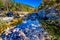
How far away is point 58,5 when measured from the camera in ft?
9.09

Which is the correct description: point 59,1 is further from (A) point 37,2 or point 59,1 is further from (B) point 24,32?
(B) point 24,32

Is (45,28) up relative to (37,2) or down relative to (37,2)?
down

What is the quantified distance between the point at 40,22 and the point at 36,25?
12 centimetres

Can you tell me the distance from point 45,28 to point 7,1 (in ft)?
3.53

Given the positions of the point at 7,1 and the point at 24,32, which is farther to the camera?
the point at 7,1

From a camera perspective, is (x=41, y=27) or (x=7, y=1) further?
A: (x=7, y=1)

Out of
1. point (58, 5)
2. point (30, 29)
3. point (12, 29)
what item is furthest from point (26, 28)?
point (58, 5)

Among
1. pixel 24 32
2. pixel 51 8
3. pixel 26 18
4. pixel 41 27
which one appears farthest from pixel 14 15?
pixel 51 8

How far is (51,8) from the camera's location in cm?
278

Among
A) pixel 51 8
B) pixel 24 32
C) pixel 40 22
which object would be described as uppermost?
pixel 51 8

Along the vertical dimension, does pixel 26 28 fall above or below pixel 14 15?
below

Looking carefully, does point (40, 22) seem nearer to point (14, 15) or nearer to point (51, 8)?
point (51, 8)

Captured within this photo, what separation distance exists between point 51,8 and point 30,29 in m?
0.67

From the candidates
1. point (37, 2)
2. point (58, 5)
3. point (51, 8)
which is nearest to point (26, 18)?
point (37, 2)
